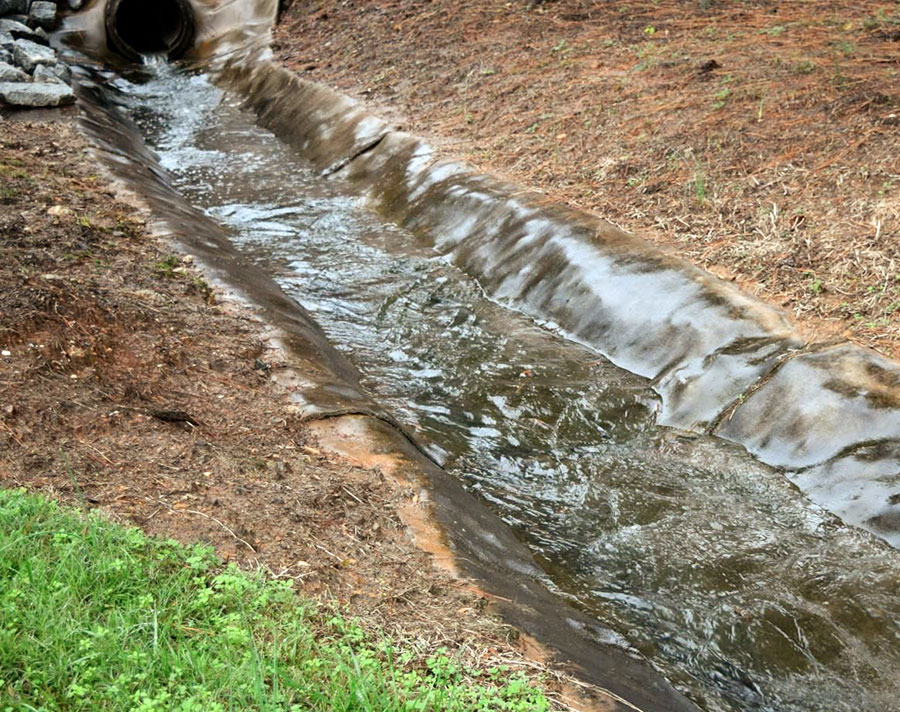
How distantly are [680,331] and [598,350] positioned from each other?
2.21 ft

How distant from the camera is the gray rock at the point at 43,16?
58.5 ft

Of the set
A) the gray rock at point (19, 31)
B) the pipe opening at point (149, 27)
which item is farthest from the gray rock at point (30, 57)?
the pipe opening at point (149, 27)

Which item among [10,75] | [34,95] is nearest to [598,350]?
[34,95]

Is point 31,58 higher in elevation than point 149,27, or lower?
lower

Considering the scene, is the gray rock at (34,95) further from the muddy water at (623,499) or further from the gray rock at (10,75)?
the muddy water at (623,499)

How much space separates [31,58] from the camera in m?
13.4

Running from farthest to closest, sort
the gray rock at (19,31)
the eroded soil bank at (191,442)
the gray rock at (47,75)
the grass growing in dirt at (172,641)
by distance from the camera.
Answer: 1. the gray rock at (19,31)
2. the gray rock at (47,75)
3. the eroded soil bank at (191,442)
4. the grass growing in dirt at (172,641)

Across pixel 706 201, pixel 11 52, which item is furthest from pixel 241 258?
pixel 11 52

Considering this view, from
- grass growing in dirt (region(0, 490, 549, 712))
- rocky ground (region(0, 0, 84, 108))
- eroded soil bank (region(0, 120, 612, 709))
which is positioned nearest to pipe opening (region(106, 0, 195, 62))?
rocky ground (region(0, 0, 84, 108))

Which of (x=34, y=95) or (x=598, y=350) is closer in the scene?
(x=598, y=350)

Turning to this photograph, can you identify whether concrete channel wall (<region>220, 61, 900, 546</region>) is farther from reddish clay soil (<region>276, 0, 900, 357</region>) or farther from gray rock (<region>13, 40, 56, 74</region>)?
gray rock (<region>13, 40, 56, 74</region>)

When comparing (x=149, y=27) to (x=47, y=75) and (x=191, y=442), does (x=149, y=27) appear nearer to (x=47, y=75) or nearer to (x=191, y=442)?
(x=47, y=75)

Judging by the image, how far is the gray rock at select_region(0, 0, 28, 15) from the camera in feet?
54.7

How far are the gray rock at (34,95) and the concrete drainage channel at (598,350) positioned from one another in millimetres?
95
